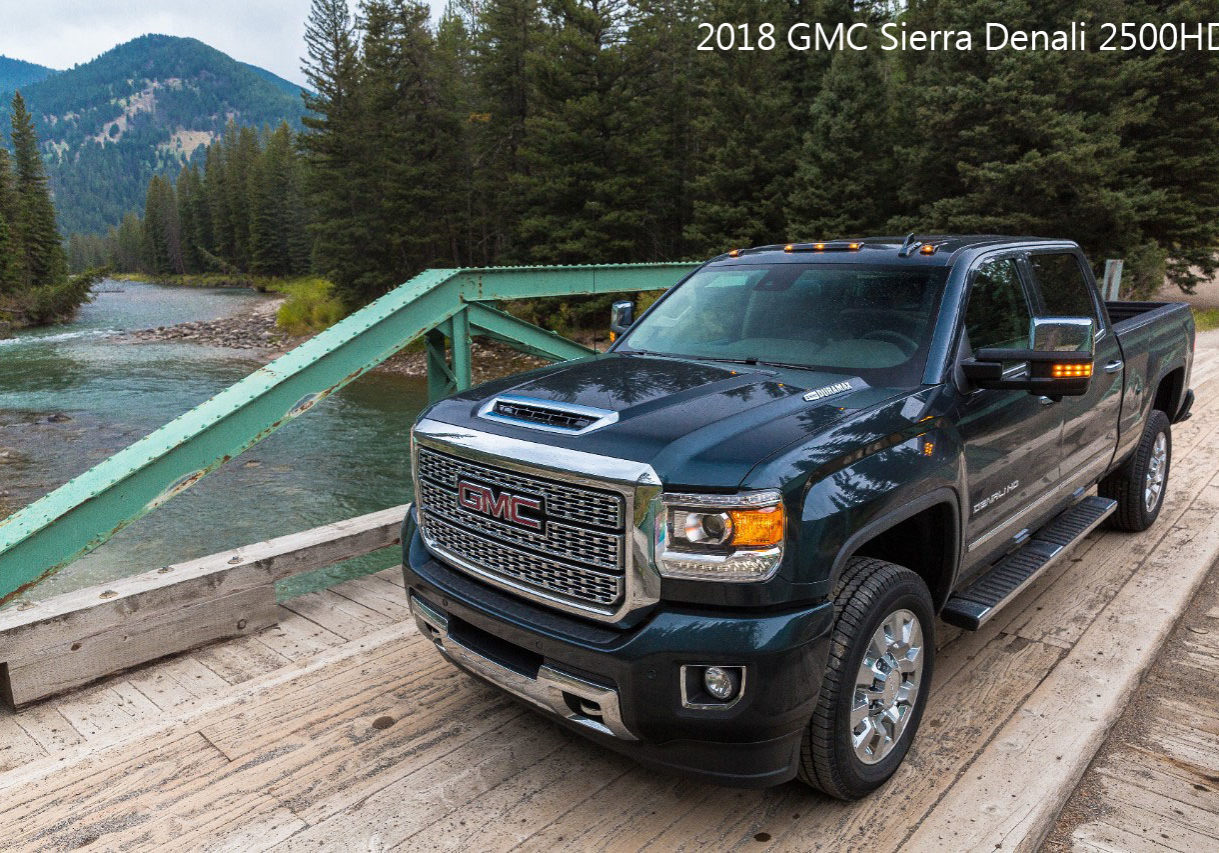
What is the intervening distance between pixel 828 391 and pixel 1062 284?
7.38ft

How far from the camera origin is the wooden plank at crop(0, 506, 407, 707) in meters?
3.51

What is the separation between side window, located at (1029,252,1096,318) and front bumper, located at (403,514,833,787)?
8.69ft

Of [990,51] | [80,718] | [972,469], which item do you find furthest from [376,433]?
[990,51]

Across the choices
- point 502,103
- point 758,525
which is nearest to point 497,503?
point 758,525

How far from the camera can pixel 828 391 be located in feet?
10.2

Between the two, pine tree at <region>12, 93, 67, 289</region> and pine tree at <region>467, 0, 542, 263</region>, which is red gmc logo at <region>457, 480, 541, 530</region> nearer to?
pine tree at <region>467, 0, 542, 263</region>

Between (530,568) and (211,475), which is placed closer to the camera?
(530,568)

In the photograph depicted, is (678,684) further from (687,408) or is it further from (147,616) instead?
(147,616)

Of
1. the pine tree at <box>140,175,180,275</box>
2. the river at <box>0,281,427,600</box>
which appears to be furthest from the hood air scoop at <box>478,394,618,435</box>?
the pine tree at <box>140,175,180,275</box>

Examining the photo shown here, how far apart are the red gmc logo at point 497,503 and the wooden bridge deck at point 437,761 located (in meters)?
1.00

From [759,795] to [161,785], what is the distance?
7.02 ft

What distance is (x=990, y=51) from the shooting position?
76.5 ft

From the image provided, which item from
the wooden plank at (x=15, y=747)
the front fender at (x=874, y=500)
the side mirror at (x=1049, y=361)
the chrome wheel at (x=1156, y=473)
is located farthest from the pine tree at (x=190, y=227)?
the front fender at (x=874, y=500)

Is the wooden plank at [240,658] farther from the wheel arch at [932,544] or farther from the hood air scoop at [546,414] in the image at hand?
the wheel arch at [932,544]
